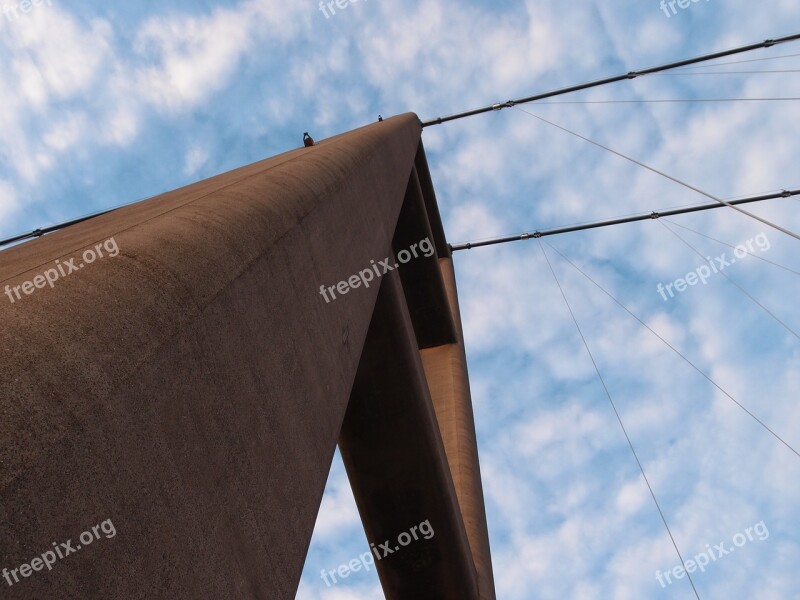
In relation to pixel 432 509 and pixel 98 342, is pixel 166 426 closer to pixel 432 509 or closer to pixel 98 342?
pixel 98 342

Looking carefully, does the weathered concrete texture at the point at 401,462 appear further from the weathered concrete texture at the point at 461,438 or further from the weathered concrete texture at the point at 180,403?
the weathered concrete texture at the point at 180,403

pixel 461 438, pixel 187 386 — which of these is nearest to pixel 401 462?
pixel 461 438

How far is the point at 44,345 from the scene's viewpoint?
186cm

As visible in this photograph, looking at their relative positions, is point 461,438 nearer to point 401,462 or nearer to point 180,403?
point 401,462

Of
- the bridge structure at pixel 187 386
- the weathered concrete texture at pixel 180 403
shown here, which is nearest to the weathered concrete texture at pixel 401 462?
the bridge structure at pixel 187 386

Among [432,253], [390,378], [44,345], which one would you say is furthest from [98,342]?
[432,253]

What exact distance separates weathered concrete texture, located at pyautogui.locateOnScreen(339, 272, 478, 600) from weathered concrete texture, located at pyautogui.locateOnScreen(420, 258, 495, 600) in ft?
3.19

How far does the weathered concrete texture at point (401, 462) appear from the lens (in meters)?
8.16

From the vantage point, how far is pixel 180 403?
7.73ft

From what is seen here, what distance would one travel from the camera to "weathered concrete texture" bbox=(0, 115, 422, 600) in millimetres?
1751

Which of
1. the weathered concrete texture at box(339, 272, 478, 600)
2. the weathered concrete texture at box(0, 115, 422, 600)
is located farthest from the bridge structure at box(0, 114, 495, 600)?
the weathered concrete texture at box(339, 272, 478, 600)

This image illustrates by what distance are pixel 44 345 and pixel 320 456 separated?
1.98 m

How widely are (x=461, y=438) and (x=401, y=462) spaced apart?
10.9 feet

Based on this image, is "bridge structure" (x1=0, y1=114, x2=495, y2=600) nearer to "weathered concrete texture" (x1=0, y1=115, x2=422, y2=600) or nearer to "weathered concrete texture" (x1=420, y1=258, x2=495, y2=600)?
"weathered concrete texture" (x1=0, y1=115, x2=422, y2=600)
